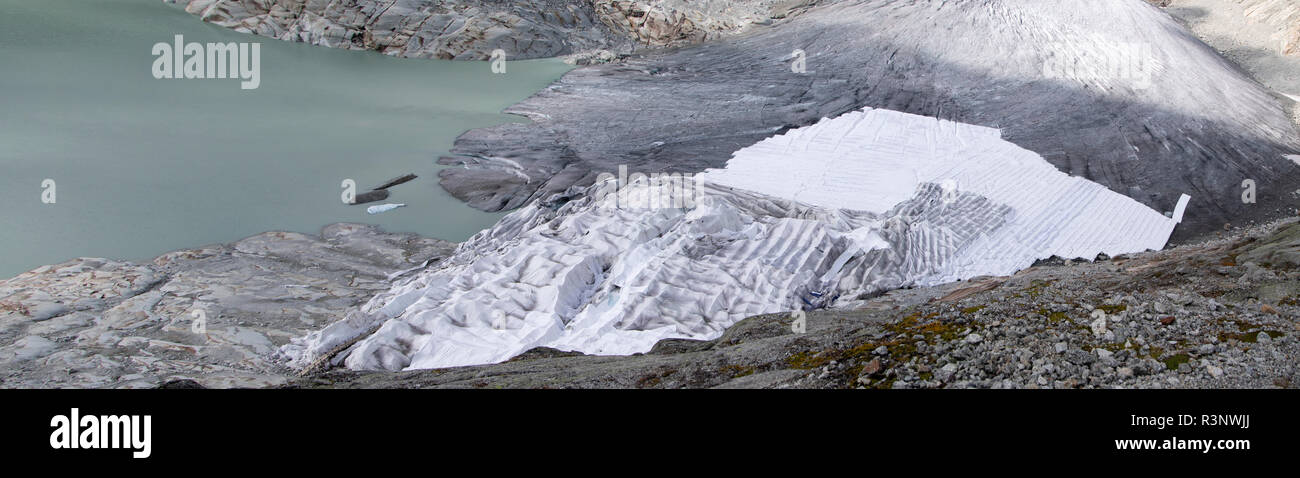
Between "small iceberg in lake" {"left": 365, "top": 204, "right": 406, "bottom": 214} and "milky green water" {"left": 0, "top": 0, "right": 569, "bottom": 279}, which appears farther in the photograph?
"small iceberg in lake" {"left": 365, "top": 204, "right": 406, "bottom": 214}

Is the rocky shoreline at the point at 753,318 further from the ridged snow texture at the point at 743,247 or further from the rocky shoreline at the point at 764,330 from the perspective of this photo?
the ridged snow texture at the point at 743,247

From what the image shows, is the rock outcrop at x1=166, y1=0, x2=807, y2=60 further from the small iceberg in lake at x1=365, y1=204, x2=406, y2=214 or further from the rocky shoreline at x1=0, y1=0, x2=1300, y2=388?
the small iceberg in lake at x1=365, y1=204, x2=406, y2=214

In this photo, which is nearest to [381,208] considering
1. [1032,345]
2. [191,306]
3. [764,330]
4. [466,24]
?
[191,306]

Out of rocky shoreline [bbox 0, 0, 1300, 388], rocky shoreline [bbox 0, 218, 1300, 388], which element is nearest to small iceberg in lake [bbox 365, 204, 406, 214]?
rocky shoreline [bbox 0, 0, 1300, 388]

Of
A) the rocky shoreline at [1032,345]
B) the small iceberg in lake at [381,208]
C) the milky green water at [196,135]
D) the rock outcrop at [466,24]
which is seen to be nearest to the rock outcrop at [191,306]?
the milky green water at [196,135]

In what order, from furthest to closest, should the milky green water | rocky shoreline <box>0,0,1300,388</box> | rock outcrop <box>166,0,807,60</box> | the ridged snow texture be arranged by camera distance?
1. rock outcrop <box>166,0,807,60</box>
2. the milky green water
3. the ridged snow texture
4. rocky shoreline <box>0,0,1300,388</box>

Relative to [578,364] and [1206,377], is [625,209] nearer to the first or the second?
[578,364]
